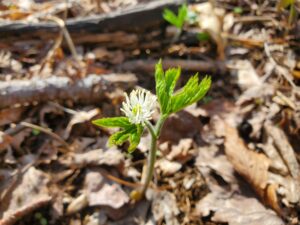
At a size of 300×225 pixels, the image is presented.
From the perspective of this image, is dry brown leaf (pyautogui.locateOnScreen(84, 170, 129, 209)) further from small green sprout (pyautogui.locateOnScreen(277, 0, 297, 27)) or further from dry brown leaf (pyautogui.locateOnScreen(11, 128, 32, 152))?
small green sprout (pyautogui.locateOnScreen(277, 0, 297, 27))

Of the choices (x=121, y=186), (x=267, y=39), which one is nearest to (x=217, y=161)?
(x=121, y=186)

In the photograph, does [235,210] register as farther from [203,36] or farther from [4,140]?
[203,36]

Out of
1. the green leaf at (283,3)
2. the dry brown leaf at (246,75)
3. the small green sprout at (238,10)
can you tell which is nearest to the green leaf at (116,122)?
the dry brown leaf at (246,75)

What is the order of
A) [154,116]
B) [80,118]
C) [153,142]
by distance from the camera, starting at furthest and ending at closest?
[154,116]
[80,118]
[153,142]

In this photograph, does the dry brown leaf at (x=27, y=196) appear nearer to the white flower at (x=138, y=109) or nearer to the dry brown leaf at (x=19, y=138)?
the dry brown leaf at (x=19, y=138)

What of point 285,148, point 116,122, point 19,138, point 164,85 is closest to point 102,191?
point 19,138

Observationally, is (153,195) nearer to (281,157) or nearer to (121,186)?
(121,186)

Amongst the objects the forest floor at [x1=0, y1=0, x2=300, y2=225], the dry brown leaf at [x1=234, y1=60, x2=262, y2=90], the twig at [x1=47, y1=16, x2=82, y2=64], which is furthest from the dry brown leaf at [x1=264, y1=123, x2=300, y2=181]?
the twig at [x1=47, y1=16, x2=82, y2=64]
